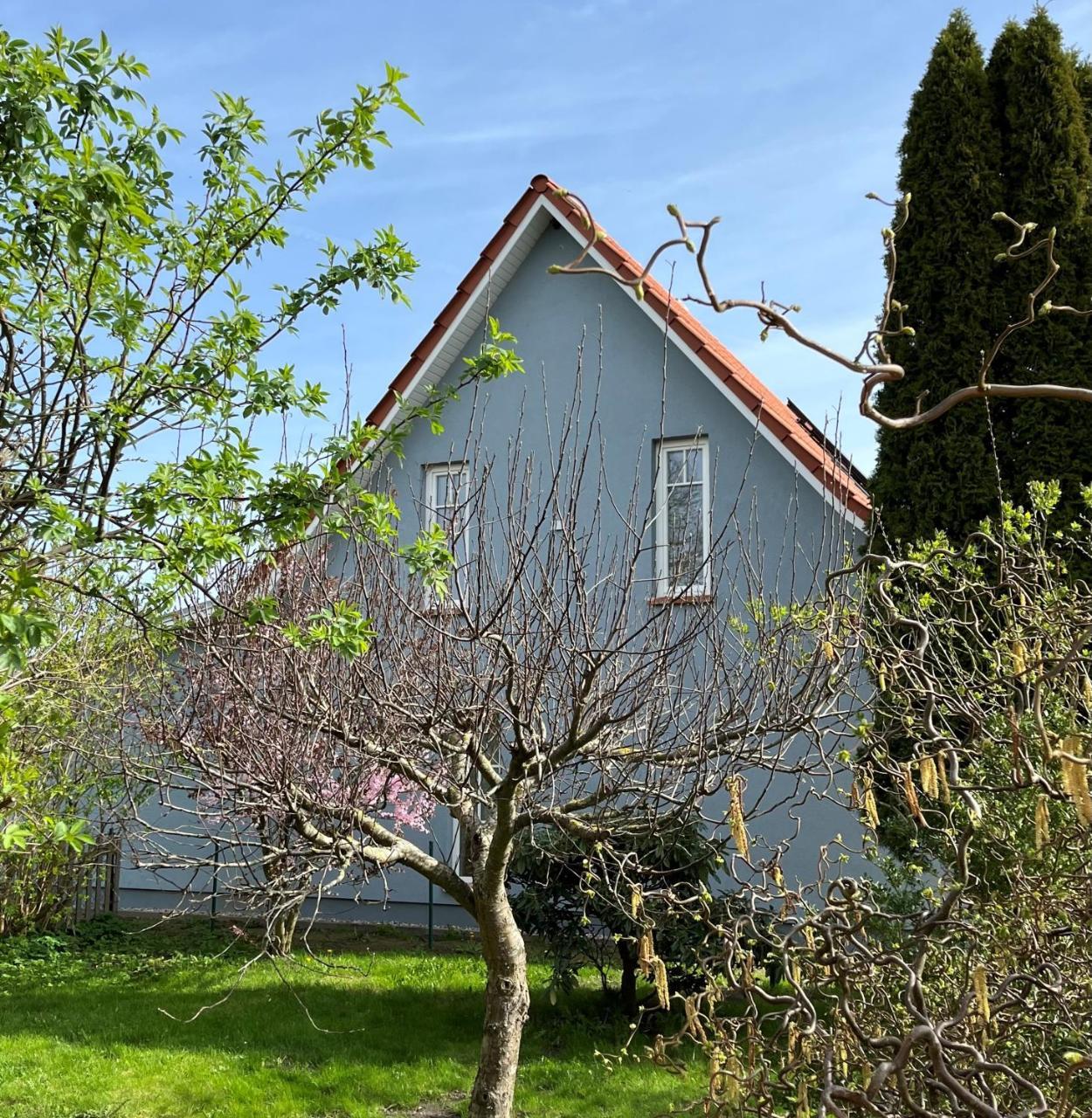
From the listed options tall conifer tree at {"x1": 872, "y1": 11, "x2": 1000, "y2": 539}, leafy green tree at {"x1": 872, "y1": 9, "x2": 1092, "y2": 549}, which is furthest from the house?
leafy green tree at {"x1": 872, "y1": 9, "x2": 1092, "y2": 549}

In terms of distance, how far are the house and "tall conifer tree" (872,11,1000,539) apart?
0.81 meters

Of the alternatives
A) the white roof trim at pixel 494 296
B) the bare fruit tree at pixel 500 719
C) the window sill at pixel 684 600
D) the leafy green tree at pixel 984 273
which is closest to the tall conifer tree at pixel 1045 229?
the leafy green tree at pixel 984 273

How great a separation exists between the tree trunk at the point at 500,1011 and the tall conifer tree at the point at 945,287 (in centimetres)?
486

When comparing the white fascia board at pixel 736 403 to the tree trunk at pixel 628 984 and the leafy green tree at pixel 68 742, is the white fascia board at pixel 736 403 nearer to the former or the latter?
the tree trunk at pixel 628 984

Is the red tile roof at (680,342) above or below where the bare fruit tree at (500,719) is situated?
above

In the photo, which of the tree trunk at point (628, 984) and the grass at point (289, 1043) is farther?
the tree trunk at point (628, 984)

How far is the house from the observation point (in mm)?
10250

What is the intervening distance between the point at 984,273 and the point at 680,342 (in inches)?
112

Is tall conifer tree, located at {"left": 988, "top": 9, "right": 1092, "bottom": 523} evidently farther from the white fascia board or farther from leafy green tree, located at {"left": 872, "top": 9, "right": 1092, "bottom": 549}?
the white fascia board

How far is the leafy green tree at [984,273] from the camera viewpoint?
8742 mm

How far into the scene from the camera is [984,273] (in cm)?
908

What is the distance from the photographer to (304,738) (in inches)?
244

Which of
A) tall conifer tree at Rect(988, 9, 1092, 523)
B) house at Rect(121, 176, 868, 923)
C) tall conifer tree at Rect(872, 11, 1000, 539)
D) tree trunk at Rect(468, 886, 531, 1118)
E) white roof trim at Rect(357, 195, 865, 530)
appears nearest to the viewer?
tree trunk at Rect(468, 886, 531, 1118)

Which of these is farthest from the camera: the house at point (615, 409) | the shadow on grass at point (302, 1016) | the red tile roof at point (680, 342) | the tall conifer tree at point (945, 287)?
the house at point (615, 409)
